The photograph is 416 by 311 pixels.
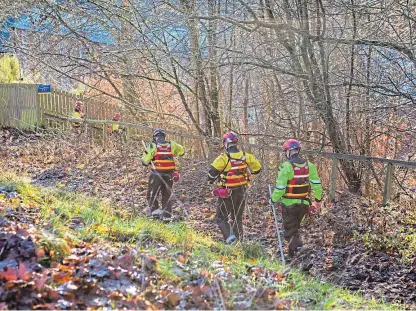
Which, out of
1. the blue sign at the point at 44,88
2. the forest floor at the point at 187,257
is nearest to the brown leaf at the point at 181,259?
the forest floor at the point at 187,257

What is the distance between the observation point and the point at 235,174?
7.46 m

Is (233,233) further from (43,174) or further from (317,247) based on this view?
(43,174)

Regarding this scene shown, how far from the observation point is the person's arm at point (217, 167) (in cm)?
737

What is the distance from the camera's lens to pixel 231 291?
381 cm

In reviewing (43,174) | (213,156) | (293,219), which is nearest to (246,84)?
(213,156)

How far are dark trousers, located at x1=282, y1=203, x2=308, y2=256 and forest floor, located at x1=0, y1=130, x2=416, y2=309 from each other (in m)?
0.31

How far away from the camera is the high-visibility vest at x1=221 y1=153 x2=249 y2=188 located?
24.4ft

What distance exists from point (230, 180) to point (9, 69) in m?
15.8

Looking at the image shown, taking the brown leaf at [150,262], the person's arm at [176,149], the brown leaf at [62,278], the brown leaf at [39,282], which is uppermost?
the person's arm at [176,149]

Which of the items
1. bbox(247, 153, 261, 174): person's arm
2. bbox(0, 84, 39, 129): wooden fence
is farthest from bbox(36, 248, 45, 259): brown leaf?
bbox(0, 84, 39, 129): wooden fence

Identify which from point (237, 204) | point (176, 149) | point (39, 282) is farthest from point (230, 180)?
point (39, 282)

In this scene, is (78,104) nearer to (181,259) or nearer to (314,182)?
(314,182)

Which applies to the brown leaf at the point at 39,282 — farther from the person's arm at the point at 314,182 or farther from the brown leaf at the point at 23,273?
the person's arm at the point at 314,182

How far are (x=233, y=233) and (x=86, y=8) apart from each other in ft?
27.5
